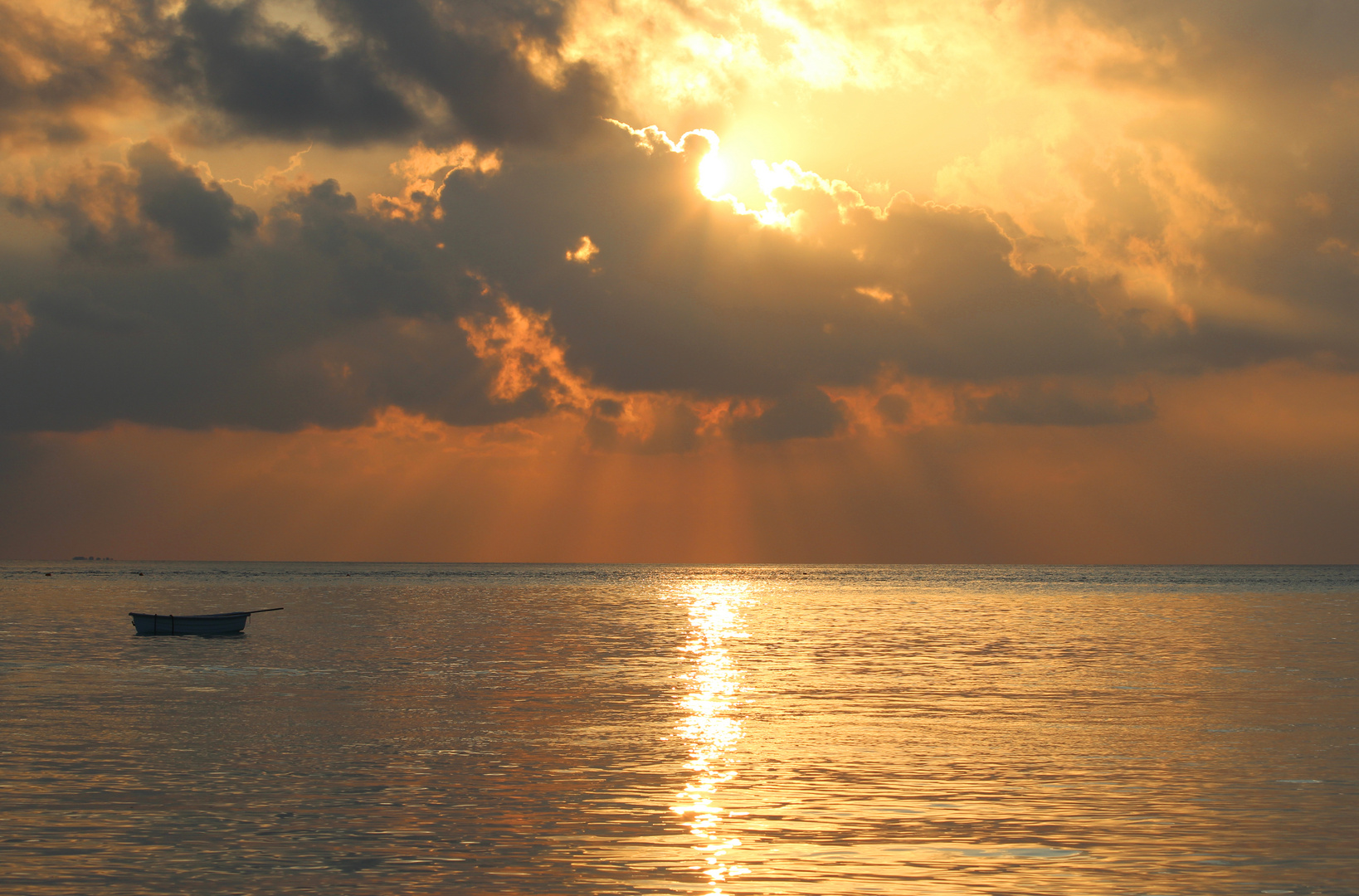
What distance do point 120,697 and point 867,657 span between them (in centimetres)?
3607

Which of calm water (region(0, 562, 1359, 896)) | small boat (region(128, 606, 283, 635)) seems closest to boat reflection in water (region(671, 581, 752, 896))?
calm water (region(0, 562, 1359, 896))

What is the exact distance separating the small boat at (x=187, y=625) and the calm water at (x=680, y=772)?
453 inches

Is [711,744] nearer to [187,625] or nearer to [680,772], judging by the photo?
[680,772]

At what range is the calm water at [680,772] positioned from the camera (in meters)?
20.7

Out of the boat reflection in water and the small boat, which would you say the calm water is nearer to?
the boat reflection in water

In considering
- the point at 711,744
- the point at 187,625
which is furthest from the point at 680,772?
the point at 187,625

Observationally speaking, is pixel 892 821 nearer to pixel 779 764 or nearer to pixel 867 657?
pixel 779 764

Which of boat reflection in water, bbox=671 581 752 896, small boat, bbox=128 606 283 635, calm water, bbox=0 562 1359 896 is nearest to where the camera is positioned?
calm water, bbox=0 562 1359 896

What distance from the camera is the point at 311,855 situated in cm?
2170

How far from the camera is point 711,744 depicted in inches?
1358

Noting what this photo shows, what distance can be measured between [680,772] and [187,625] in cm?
6179

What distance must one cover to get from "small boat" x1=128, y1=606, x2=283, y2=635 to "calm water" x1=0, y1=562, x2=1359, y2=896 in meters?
11.5

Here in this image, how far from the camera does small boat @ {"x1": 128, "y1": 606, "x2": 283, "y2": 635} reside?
81812 millimetres

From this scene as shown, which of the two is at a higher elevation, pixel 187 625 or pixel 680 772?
pixel 680 772
